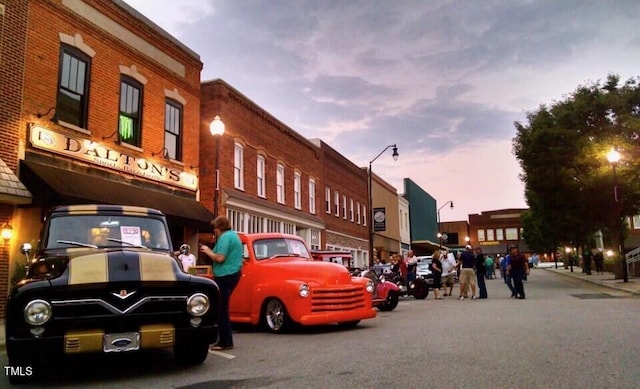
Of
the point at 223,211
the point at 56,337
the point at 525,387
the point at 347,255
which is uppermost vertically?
the point at 223,211

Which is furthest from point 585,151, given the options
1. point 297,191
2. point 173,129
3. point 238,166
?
point 173,129

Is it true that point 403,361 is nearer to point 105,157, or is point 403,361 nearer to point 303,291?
point 303,291

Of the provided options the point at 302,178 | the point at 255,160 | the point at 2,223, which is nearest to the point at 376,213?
the point at 302,178

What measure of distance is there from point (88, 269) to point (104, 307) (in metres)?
0.48

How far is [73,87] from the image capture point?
49.2 feet

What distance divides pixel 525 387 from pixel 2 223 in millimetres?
11833

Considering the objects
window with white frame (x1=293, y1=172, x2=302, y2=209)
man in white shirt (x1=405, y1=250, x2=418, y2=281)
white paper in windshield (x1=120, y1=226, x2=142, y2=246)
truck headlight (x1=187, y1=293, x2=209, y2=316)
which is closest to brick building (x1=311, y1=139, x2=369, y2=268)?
window with white frame (x1=293, y1=172, x2=302, y2=209)

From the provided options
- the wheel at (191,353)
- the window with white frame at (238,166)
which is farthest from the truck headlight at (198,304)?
the window with white frame at (238,166)

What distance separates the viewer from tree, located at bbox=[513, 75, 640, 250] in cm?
2545

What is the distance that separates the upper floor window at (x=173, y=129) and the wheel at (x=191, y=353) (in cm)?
1304

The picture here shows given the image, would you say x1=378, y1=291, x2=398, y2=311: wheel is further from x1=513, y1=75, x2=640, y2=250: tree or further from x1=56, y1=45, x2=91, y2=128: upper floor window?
x1=513, y1=75, x2=640, y2=250: tree

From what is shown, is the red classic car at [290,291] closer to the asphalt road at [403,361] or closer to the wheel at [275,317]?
the wheel at [275,317]

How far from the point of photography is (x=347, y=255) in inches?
733

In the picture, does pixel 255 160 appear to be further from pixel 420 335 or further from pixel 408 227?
pixel 408 227
